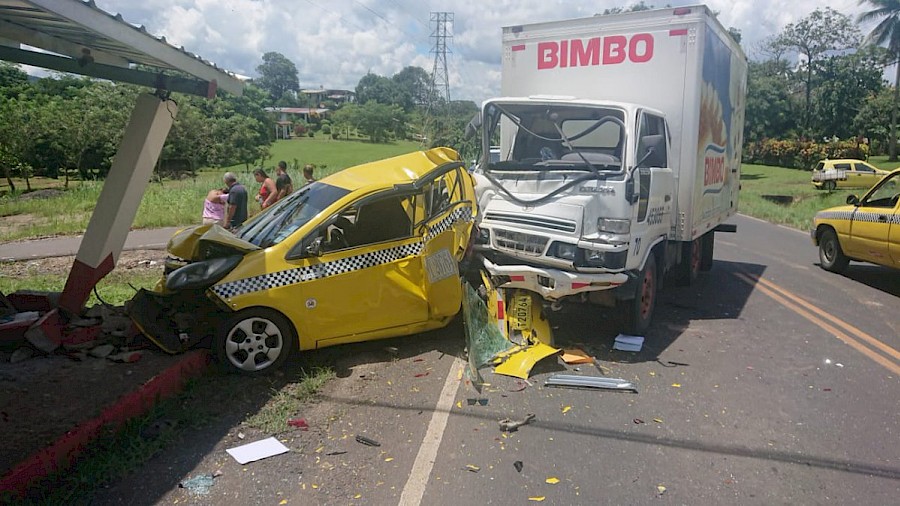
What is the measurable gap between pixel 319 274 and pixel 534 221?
2.21 metres

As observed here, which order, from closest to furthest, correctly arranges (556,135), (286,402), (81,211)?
(286,402) < (556,135) < (81,211)

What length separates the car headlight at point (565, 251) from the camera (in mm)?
6496

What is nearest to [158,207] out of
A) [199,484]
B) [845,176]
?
[199,484]

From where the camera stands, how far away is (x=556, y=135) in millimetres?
7656

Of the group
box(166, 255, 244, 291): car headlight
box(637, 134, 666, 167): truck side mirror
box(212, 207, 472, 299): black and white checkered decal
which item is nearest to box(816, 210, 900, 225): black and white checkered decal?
box(637, 134, 666, 167): truck side mirror

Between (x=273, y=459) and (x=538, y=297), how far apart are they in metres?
3.47

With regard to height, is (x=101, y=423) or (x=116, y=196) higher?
(x=116, y=196)

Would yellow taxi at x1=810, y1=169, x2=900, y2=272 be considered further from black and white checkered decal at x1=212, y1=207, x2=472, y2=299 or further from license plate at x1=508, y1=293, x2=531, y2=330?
black and white checkered decal at x1=212, y1=207, x2=472, y2=299

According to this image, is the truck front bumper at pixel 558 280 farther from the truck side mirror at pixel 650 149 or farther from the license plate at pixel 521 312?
the truck side mirror at pixel 650 149

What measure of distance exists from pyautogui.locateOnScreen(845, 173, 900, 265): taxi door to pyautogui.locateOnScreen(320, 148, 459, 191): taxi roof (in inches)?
272

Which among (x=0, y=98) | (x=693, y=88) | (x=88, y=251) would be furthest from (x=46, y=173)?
(x=693, y=88)

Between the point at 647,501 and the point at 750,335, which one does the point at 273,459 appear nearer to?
the point at 647,501

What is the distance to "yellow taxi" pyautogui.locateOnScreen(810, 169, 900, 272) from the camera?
9.86 m

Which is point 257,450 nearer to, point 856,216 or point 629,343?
point 629,343
